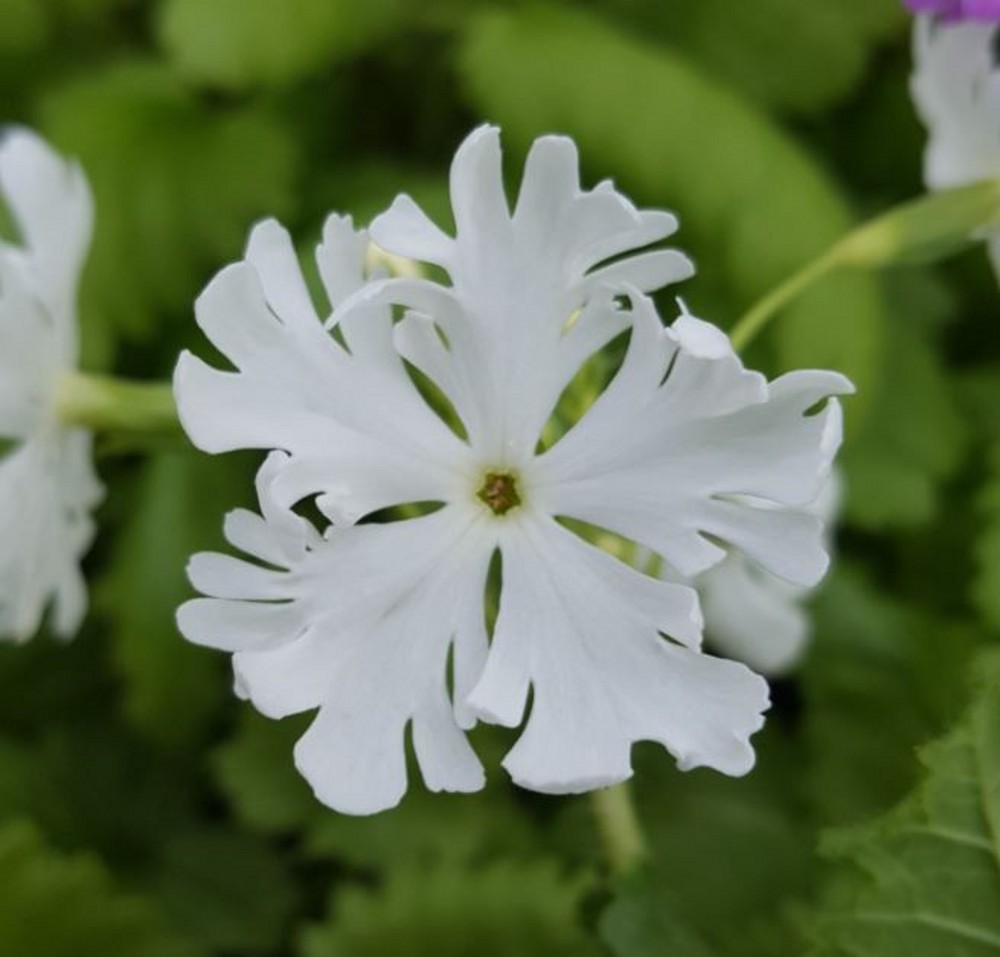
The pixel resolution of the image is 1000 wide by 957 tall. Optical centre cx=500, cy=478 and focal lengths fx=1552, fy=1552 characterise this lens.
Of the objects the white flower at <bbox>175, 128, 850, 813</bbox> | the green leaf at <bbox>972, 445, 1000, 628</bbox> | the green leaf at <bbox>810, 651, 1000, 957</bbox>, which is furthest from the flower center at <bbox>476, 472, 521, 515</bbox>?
the green leaf at <bbox>972, 445, 1000, 628</bbox>

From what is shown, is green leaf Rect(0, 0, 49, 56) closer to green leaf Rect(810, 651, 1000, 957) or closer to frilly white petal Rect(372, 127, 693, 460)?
frilly white petal Rect(372, 127, 693, 460)

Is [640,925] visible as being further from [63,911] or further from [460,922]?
[63,911]

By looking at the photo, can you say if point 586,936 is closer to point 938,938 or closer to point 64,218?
point 938,938

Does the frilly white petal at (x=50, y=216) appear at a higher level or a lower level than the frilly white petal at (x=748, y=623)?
higher

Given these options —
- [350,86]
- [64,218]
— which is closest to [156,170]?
[350,86]

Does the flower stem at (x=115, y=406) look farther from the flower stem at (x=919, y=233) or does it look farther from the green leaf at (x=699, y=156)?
the green leaf at (x=699, y=156)

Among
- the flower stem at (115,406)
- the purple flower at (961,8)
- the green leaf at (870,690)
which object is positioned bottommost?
the green leaf at (870,690)

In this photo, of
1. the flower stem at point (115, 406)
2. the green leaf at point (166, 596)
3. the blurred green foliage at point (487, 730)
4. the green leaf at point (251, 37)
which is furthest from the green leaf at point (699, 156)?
the flower stem at point (115, 406)
